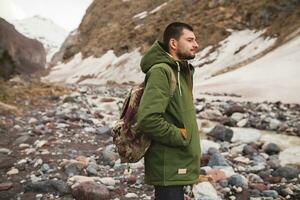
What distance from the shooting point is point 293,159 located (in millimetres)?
8648

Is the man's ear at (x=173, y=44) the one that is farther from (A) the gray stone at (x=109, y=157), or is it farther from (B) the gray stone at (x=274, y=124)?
(B) the gray stone at (x=274, y=124)

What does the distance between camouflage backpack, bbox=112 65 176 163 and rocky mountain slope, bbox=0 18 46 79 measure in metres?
23.3

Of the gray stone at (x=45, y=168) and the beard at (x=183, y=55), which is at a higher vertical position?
the beard at (x=183, y=55)

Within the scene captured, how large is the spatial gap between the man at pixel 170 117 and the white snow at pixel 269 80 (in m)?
14.5

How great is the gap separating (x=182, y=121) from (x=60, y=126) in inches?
371

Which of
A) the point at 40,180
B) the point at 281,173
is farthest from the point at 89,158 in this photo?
the point at 281,173

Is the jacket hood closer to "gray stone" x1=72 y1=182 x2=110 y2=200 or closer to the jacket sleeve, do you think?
the jacket sleeve

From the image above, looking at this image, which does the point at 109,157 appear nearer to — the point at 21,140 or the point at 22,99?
the point at 21,140

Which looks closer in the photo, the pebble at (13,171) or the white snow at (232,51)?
the pebble at (13,171)

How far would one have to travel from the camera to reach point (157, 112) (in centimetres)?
358

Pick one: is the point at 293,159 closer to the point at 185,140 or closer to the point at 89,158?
the point at 89,158

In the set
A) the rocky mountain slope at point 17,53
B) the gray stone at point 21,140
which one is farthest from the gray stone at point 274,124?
the rocky mountain slope at point 17,53

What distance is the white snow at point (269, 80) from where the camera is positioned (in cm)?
1959

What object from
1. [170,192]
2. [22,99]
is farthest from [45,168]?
[22,99]
